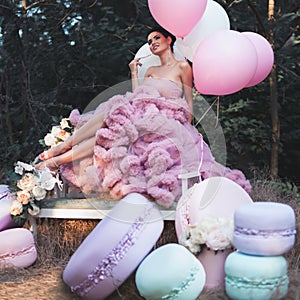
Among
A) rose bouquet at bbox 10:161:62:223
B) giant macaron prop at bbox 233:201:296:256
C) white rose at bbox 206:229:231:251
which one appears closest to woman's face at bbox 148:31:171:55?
rose bouquet at bbox 10:161:62:223

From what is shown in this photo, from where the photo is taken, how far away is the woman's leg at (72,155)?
3614 millimetres

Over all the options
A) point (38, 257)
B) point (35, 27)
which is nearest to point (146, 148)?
point (38, 257)

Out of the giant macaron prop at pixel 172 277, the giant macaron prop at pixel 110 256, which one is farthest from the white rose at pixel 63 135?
the giant macaron prop at pixel 172 277

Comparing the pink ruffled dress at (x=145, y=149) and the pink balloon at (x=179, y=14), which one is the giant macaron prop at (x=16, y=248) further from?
the pink balloon at (x=179, y=14)

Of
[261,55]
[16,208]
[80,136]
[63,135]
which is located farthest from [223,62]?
[16,208]

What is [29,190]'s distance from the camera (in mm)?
3625

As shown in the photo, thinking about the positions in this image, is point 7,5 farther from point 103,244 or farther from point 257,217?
point 257,217

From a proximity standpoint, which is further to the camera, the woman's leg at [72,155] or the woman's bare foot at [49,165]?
the woman's bare foot at [49,165]

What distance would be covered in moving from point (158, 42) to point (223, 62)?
0.62 meters

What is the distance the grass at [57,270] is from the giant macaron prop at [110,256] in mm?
94

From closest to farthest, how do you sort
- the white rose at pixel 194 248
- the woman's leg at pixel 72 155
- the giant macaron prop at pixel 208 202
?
the white rose at pixel 194 248 < the giant macaron prop at pixel 208 202 < the woman's leg at pixel 72 155

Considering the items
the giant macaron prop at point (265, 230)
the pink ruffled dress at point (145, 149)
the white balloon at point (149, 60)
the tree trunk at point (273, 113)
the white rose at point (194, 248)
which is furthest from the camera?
the tree trunk at point (273, 113)

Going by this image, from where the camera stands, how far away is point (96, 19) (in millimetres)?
7078

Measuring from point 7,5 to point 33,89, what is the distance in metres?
1.06
